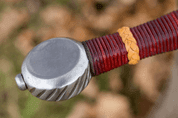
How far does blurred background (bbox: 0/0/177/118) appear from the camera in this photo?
2.59 ft

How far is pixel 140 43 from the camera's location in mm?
531

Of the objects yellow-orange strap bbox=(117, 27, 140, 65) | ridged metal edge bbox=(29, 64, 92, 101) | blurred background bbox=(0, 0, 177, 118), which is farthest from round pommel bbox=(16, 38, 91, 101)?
blurred background bbox=(0, 0, 177, 118)

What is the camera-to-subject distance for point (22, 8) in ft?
2.69

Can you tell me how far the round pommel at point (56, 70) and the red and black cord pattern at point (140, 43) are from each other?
0.13 ft

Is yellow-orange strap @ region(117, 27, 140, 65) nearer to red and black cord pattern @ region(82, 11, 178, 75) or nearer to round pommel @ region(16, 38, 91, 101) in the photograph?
red and black cord pattern @ region(82, 11, 178, 75)

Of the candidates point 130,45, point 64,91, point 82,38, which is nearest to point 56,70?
point 64,91

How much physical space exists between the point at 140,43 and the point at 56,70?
0.24m

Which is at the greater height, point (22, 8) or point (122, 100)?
point (22, 8)

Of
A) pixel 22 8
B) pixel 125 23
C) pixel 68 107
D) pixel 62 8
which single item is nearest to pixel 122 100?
pixel 68 107

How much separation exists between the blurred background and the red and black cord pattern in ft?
0.96

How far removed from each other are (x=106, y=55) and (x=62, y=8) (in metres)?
0.40

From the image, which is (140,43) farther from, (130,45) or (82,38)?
(82,38)

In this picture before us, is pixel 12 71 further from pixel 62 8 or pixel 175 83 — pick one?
pixel 175 83

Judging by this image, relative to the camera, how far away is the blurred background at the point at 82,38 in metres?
0.79
